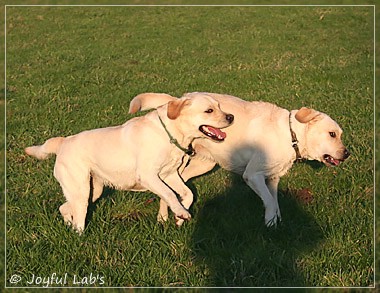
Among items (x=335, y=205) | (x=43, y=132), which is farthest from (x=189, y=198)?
(x=43, y=132)

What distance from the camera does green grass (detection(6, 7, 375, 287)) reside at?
16.6ft

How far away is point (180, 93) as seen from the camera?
34.1 ft

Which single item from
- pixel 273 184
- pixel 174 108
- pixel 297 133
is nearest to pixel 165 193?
pixel 174 108

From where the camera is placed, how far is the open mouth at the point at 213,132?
5.70 meters

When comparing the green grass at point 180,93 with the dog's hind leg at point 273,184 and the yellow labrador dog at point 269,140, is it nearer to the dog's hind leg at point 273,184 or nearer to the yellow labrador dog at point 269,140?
the dog's hind leg at point 273,184

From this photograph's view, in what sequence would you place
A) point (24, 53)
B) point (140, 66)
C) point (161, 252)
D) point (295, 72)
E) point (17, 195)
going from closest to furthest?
point (161, 252), point (17, 195), point (295, 72), point (140, 66), point (24, 53)

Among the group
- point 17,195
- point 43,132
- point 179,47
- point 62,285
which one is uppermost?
point 62,285

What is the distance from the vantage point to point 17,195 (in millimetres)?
6352

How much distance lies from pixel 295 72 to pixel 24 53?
563cm

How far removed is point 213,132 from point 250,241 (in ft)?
3.51

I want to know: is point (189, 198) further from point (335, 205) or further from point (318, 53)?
point (318, 53)

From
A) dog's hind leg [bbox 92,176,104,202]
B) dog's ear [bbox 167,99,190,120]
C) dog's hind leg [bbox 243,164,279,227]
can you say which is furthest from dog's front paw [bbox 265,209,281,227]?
dog's hind leg [bbox 92,176,104,202]

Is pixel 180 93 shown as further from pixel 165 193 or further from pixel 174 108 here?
pixel 165 193

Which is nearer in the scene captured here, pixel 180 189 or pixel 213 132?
pixel 213 132
